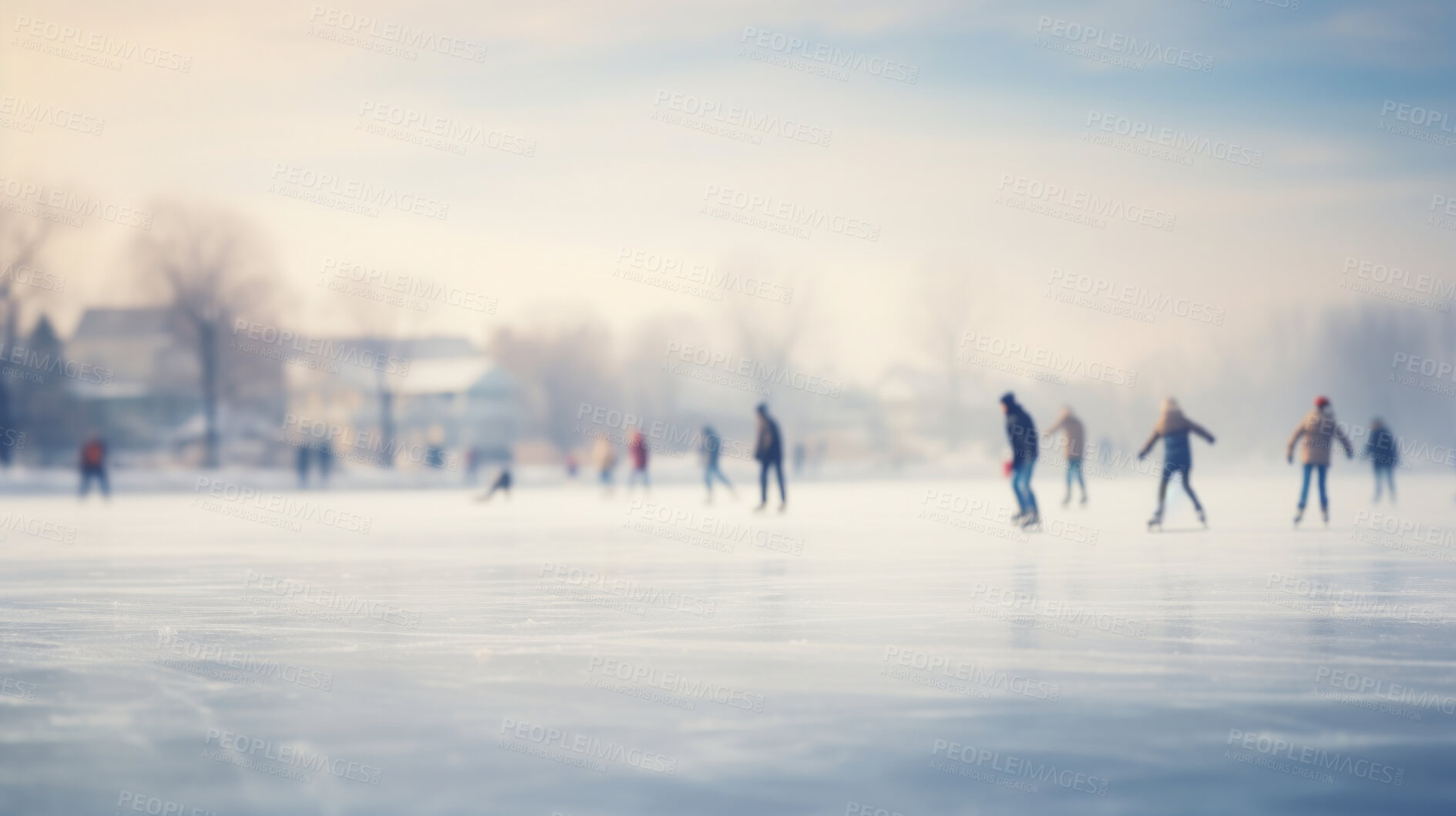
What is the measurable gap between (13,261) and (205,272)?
8.28 metres

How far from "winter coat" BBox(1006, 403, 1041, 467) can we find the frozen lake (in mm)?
2128

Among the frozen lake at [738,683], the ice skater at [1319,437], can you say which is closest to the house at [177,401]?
the ice skater at [1319,437]

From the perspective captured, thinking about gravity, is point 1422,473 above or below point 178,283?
below

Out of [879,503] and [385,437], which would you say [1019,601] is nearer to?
[879,503]

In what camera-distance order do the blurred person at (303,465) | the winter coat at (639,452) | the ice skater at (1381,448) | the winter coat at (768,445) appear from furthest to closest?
1. the blurred person at (303,465)
2. the winter coat at (639,452)
3. the ice skater at (1381,448)
4. the winter coat at (768,445)

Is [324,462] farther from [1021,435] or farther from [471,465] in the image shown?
[1021,435]

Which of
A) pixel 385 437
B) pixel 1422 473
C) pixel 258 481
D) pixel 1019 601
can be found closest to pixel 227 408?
pixel 385 437

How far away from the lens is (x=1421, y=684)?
584 centimetres

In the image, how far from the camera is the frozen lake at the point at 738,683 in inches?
167

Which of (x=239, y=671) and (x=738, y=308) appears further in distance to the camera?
(x=738, y=308)

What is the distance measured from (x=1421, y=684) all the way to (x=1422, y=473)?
47089 mm

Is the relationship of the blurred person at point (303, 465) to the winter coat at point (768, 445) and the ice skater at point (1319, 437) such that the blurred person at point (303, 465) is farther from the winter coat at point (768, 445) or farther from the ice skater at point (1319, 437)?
the ice skater at point (1319, 437)

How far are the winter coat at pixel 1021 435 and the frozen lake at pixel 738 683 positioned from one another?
2128 mm

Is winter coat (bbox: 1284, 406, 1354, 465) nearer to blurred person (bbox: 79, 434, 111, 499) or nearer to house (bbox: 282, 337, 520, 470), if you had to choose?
blurred person (bbox: 79, 434, 111, 499)
